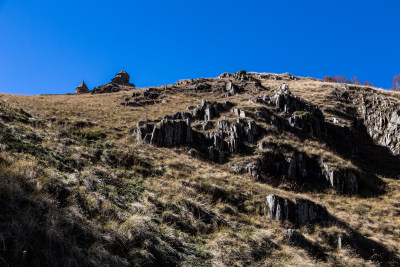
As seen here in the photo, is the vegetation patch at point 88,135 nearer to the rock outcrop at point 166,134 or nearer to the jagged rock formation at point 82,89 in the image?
the rock outcrop at point 166,134

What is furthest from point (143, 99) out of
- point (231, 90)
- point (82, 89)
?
point (82, 89)

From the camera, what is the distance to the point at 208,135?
25.3 m

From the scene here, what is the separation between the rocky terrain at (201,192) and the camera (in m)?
5.78

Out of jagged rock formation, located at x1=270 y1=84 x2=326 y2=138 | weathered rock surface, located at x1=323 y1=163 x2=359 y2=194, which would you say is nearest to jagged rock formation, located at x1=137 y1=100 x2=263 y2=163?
jagged rock formation, located at x1=270 y1=84 x2=326 y2=138

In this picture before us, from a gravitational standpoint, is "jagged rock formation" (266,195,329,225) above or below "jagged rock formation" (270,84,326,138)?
below

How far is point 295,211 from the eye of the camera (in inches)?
530

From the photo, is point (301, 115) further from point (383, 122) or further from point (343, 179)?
point (383, 122)

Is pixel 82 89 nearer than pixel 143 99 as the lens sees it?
No


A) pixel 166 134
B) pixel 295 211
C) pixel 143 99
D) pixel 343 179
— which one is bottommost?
pixel 295 211

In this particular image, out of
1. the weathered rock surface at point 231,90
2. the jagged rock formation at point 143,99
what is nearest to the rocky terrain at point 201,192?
the jagged rock formation at point 143,99

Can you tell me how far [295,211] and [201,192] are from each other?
252 inches

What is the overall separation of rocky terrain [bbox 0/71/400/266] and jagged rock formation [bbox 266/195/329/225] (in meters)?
0.07

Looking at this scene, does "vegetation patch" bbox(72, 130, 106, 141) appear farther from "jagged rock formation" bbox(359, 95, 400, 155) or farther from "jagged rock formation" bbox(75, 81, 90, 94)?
"jagged rock formation" bbox(75, 81, 90, 94)

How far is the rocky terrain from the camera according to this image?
5781 millimetres
